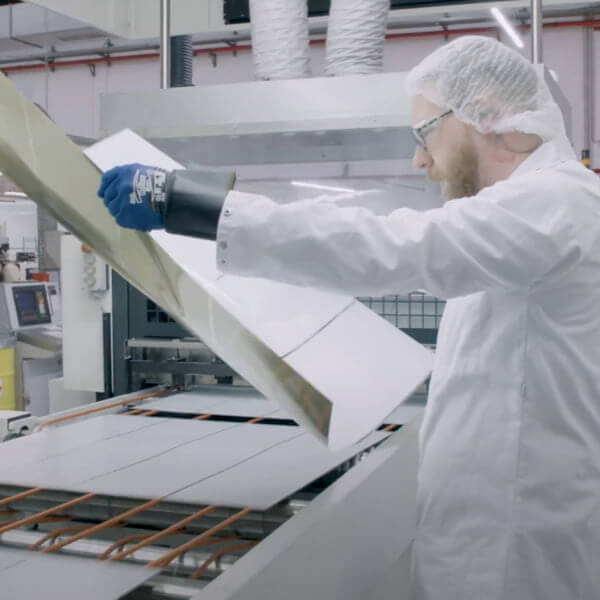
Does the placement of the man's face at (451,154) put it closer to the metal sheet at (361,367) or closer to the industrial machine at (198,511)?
the metal sheet at (361,367)

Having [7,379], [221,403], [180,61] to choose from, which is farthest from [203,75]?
[221,403]

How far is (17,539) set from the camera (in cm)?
142

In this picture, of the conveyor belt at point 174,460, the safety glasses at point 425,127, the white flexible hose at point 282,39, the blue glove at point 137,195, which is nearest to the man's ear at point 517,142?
the safety glasses at point 425,127

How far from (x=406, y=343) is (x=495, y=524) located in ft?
1.99

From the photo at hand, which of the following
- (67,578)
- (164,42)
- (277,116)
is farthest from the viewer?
(164,42)

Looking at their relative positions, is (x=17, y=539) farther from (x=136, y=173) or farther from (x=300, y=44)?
(x=300, y=44)

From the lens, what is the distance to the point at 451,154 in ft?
4.65

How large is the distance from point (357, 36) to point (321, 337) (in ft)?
3.14

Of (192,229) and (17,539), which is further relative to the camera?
(17,539)

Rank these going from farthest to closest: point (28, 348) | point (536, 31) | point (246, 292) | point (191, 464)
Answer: point (28, 348) < point (536, 31) < point (191, 464) < point (246, 292)

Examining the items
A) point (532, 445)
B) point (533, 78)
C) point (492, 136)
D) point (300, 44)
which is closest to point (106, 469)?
point (532, 445)

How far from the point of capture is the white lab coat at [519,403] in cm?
117

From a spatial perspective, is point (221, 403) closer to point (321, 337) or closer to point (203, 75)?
point (321, 337)

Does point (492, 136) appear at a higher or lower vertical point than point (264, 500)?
higher
